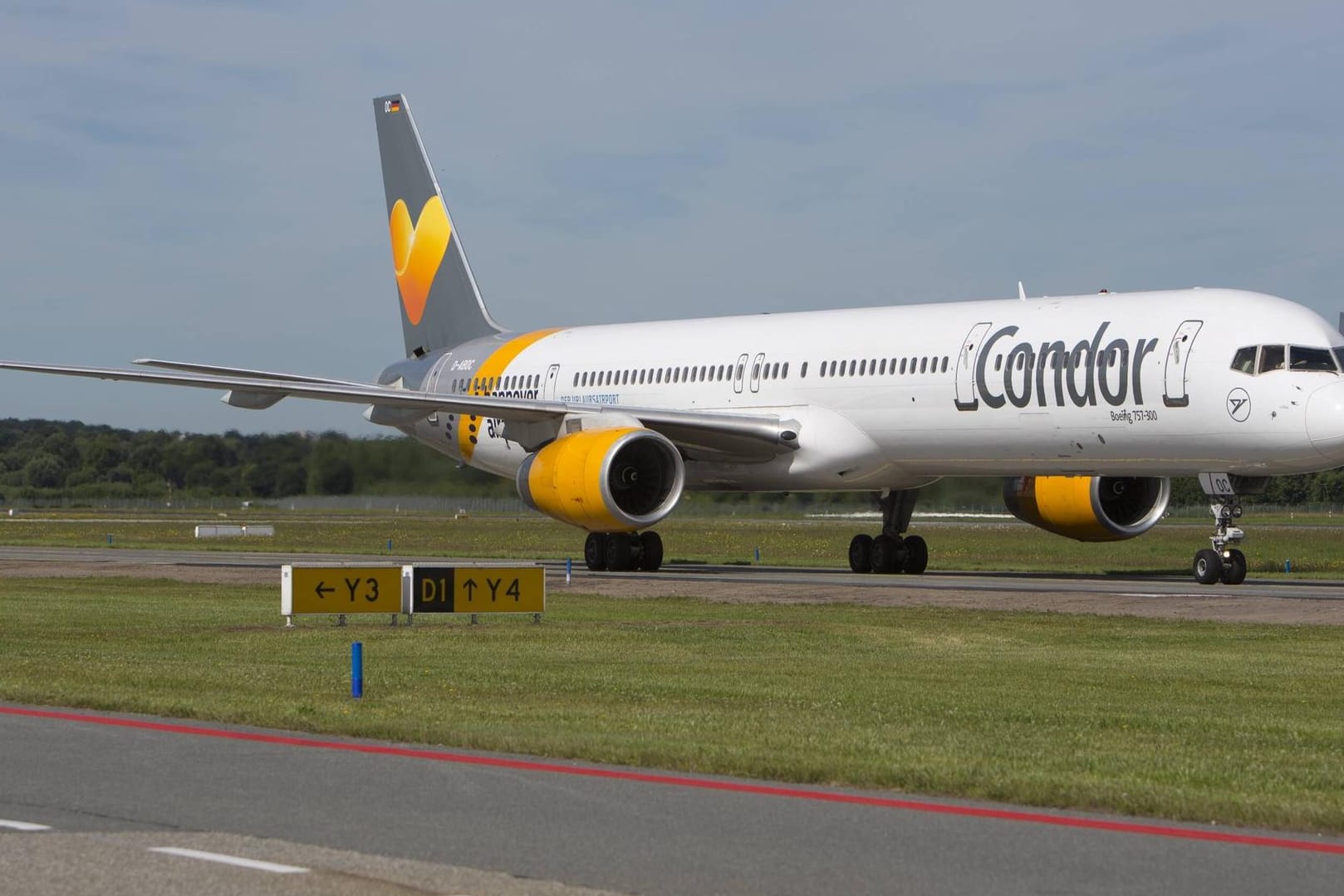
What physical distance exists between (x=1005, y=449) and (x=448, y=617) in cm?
1085

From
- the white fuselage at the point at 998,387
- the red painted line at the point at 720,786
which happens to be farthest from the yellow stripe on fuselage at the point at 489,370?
the red painted line at the point at 720,786

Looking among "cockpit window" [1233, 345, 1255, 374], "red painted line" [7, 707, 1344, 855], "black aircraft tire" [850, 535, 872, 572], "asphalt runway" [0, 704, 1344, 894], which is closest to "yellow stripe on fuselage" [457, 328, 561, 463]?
"black aircraft tire" [850, 535, 872, 572]

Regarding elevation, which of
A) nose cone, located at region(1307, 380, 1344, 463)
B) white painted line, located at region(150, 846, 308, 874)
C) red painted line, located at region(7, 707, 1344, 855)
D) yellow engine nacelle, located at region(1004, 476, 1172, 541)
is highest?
nose cone, located at region(1307, 380, 1344, 463)

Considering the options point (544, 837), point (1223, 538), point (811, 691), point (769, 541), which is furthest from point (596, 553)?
point (544, 837)

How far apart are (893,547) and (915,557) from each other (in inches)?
17.7

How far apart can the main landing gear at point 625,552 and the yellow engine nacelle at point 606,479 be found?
5.31ft

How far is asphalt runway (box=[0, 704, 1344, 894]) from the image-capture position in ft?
24.7

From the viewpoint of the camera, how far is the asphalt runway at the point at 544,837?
7.52m

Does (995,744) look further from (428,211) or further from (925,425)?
(428,211)

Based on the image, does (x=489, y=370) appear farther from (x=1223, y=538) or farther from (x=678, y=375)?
(x=1223, y=538)

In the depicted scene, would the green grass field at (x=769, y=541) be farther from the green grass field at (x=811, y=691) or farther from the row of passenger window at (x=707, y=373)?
the green grass field at (x=811, y=691)

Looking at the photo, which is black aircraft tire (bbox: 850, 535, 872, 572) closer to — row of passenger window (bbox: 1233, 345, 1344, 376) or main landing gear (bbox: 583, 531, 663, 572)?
main landing gear (bbox: 583, 531, 663, 572)

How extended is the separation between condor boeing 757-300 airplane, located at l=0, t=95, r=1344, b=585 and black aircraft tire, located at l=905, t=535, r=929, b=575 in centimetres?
4

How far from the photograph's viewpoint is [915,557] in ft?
112
